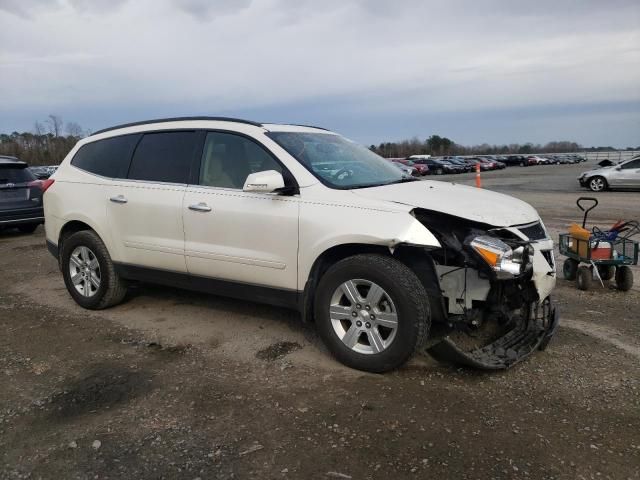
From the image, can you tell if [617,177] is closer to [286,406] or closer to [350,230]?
[350,230]

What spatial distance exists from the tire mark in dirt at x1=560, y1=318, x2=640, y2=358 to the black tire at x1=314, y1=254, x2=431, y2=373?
5.97ft

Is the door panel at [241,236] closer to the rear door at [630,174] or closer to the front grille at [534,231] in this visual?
the front grille at [534,231]

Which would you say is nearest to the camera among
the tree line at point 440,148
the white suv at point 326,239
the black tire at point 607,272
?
the white suv at point 326,239

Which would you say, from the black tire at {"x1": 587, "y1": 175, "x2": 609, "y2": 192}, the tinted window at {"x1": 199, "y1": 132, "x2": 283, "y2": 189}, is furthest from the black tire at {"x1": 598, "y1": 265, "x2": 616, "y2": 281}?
the black tire at {"x1": 587, "y1": 175, "x2": 609, "y2": 192}

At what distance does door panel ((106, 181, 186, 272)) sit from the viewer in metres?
4.68

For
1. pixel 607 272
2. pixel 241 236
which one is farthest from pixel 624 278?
pixel 241 236

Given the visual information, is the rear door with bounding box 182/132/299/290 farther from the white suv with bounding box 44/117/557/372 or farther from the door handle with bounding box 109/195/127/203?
the door handle with bounding box 109/195/127/203

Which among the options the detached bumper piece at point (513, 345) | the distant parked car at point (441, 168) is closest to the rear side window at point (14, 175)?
the detached bumper piece at point (513, 345)

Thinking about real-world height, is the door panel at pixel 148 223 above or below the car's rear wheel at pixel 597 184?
above

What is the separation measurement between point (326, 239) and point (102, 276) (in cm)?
265

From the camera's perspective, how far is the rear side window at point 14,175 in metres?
10.3

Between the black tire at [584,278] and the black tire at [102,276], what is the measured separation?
4892 millimetres

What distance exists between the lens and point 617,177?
20250mm

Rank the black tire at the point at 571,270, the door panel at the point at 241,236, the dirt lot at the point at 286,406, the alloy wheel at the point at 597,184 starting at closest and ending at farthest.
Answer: the dirt lot at the point at 286,406
the door panel at the point at 241,236
the black tire at the point at 571,270
the alloy wheel at the point at 597,184
